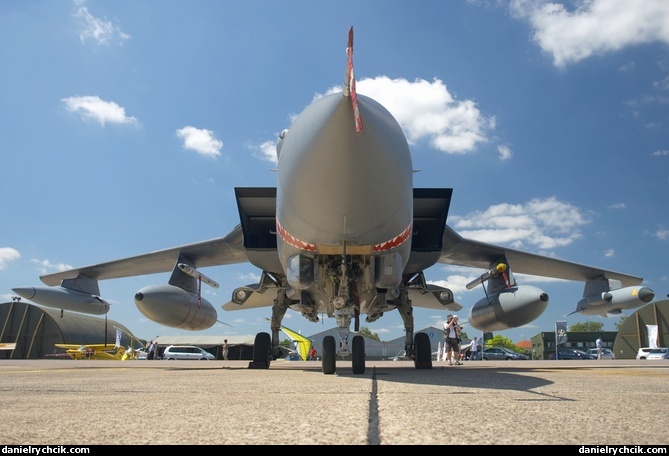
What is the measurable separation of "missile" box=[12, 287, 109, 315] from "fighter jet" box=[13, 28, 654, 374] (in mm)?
29

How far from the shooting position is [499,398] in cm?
346

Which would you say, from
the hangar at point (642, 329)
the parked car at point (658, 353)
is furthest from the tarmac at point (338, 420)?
the hangar at point (642, 329)

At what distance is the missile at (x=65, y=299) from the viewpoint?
11.7 metres

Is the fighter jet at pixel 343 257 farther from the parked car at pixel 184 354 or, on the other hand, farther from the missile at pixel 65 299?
the parked car at pixel 184 354

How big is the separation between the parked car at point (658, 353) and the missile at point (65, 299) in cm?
3020

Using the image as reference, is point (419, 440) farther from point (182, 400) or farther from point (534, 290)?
point (534, 290)

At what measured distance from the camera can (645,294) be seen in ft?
37.6

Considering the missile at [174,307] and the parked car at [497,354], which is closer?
the missile at [174,307]

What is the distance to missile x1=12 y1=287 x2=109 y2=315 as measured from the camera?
11742 mm

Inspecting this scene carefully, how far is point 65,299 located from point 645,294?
14193 millimetres

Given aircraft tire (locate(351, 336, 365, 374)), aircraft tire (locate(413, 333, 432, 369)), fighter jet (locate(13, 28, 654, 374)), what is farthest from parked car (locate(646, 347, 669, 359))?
aircraft tire (locate(351, 336, 365, 374))

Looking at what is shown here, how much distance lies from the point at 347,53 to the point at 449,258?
8.55m

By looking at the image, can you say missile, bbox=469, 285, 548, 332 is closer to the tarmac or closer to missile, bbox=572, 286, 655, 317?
missile, bbox=572, 286, 655, 317

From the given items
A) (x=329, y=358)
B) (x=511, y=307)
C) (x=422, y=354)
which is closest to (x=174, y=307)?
(x=329, y=358)
